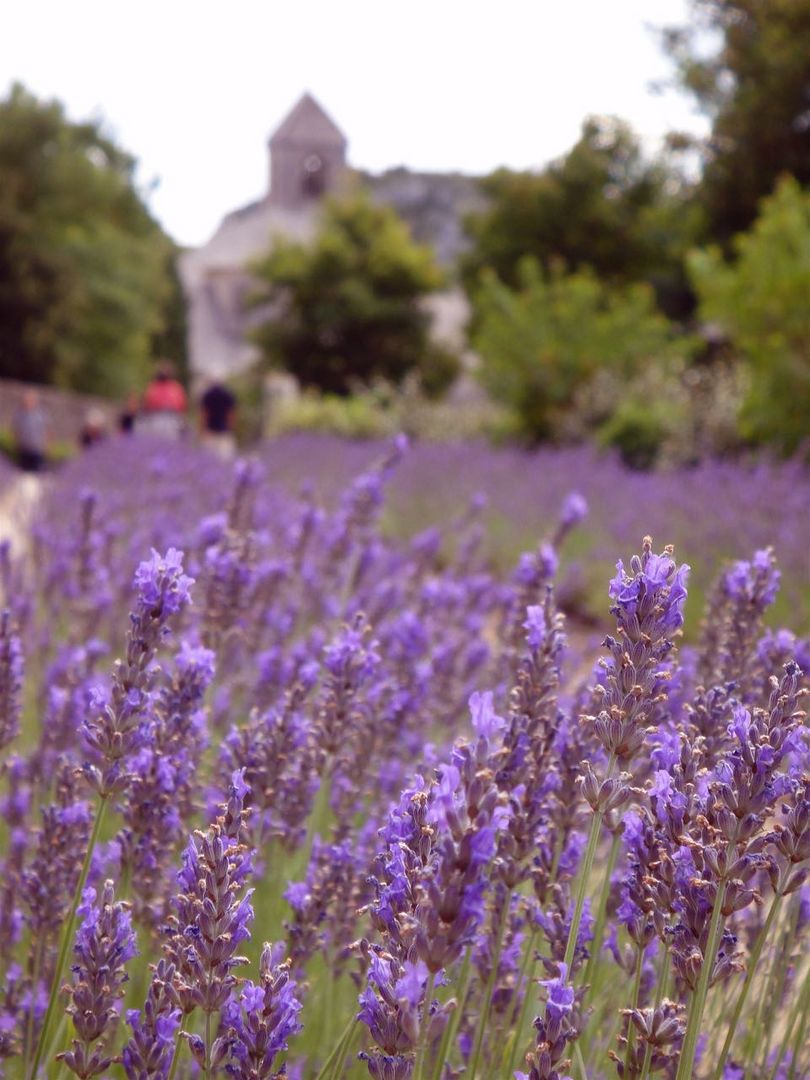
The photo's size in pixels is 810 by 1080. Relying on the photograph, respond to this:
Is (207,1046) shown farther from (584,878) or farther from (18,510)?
(18,510)

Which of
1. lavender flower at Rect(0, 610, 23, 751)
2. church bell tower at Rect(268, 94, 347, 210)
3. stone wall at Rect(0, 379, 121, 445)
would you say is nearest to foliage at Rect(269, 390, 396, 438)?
stone wall at Rect(0, 379, 121, 445)

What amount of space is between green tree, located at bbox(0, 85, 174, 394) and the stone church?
15067 mm

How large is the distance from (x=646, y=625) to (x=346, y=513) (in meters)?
2.30

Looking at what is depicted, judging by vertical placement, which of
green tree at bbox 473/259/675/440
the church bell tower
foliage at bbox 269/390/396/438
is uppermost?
the church bell tower

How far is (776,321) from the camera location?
9930mm

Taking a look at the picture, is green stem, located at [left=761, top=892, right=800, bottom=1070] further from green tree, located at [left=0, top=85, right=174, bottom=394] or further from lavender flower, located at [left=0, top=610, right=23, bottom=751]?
green tree, located at [left=0, top=85, right=174, bottom=394]

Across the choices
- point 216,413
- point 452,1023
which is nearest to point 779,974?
point 452,1023

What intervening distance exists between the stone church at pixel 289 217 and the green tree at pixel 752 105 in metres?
29.3

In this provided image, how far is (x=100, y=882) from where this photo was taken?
196 centimetres

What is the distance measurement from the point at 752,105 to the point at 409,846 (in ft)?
64.7

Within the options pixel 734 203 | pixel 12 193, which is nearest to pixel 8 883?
pixel 734 203

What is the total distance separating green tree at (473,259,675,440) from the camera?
15430 millimetres

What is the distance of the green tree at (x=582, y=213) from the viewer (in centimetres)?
3094

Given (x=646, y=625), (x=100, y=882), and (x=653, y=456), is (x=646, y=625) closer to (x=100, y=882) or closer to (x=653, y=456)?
(x=100, y=882)
